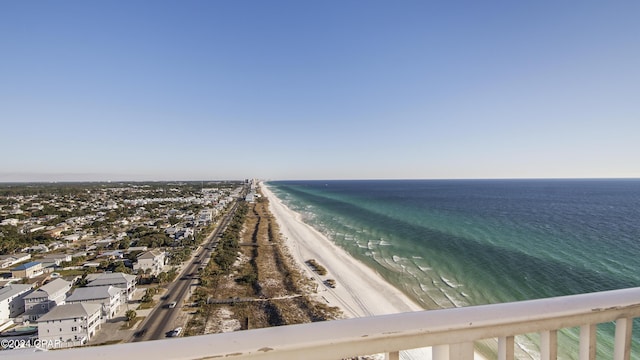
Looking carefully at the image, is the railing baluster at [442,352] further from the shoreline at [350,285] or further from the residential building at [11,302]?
the residential building at [11,302]

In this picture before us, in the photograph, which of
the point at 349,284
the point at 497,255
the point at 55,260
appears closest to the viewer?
the point at 349,284

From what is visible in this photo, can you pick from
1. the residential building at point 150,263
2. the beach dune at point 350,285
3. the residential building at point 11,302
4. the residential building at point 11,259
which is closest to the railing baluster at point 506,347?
the beach dune at point 350,285

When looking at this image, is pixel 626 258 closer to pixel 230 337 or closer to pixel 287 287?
pixel 287 287

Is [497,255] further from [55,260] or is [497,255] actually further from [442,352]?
[55,260]

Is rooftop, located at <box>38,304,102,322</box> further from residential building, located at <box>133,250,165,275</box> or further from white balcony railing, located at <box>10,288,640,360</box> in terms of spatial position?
white balcony railing, located at <box>10,288,640,360</box>

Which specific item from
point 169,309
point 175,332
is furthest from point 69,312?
point 175,332

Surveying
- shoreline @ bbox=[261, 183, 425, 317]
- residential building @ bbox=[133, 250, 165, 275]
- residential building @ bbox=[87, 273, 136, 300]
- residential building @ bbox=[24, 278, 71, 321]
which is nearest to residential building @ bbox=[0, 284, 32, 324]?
residential building @ bbox=[24, 278, 71, 321]
